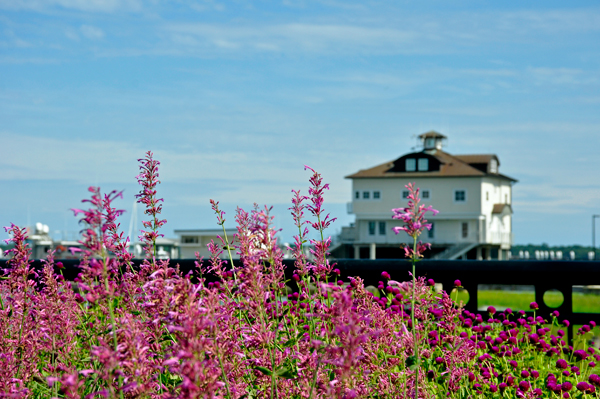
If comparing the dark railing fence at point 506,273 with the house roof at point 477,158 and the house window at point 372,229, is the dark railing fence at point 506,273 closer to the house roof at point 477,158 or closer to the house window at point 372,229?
the house window at point 372,229

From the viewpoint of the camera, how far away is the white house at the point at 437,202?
2699 inches

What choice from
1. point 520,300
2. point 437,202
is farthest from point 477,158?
point 520,300

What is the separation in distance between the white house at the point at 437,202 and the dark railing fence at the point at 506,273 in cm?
6017

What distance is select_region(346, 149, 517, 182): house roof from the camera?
68688mm

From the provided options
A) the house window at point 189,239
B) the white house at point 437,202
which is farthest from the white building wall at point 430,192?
the house window at point 189,239

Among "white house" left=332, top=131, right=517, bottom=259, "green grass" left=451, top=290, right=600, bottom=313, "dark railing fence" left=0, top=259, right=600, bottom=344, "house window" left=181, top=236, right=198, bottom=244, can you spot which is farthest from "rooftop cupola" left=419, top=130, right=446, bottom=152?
"dark railing fence" left=0, top=259, right=600, bottom=344

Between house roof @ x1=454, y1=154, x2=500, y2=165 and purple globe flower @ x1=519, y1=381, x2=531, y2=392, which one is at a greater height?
house roof @ x1=454, y1=154, x2=500, y2=165

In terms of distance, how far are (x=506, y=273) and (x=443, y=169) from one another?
A: 2525 inches

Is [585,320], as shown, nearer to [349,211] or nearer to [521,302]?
[521,302]

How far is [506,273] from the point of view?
7.01 meters

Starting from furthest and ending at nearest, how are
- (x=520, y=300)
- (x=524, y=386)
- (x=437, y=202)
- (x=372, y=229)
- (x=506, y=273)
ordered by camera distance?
(x=372, y=229), (x=437, y=202), (x=520, y=300), (x=506, y=273), (x=524, y=386)

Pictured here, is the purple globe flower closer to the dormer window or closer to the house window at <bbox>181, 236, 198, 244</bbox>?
the dormer window

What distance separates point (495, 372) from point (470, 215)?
65410 mm

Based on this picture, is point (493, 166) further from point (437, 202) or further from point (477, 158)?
point (437, 202)
